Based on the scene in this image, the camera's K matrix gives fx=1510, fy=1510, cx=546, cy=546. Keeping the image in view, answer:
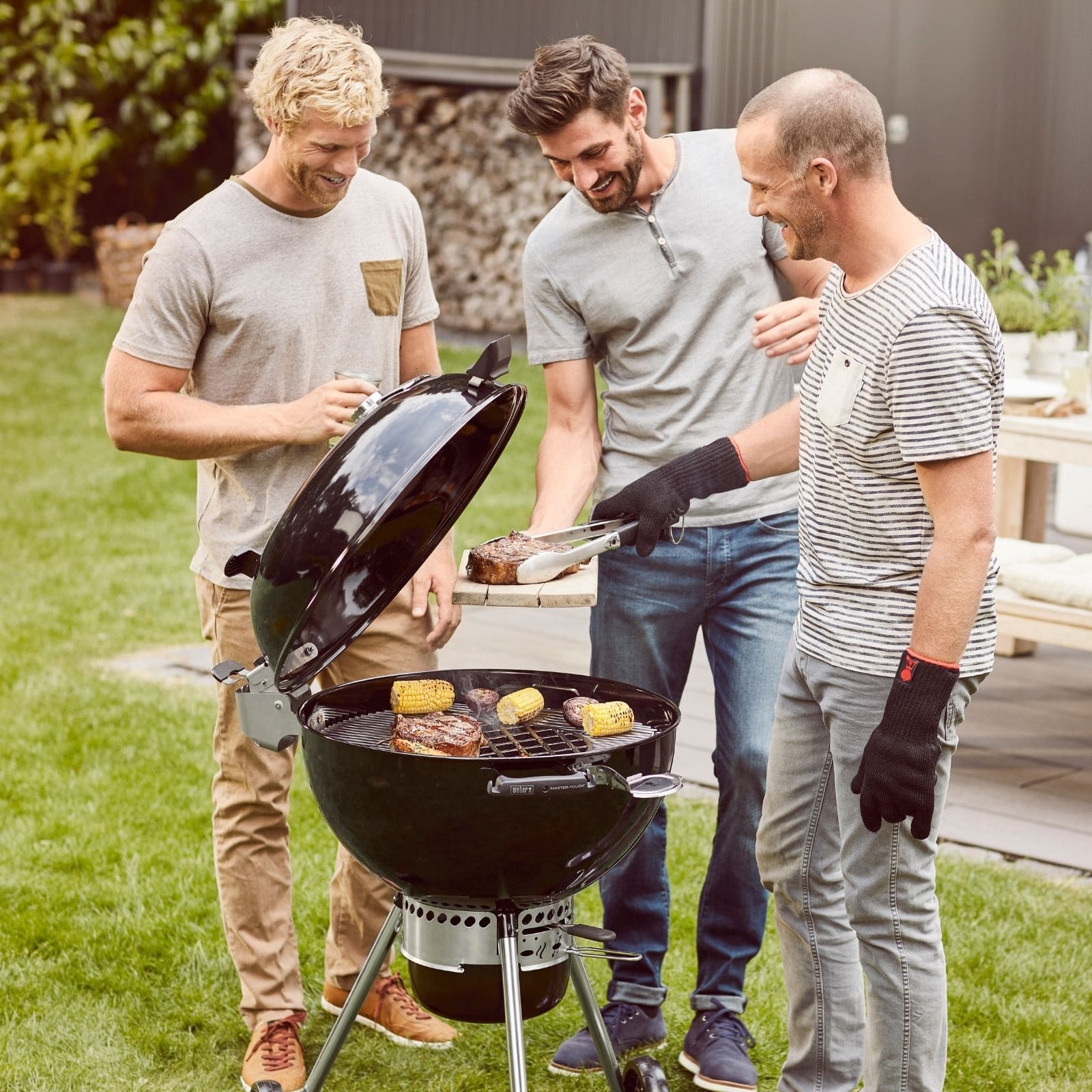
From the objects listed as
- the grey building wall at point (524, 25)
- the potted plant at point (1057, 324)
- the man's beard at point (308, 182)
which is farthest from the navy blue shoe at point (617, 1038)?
the grey building wall at point (524, 25)

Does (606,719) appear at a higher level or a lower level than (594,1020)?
higher

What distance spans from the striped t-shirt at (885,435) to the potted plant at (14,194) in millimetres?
13048

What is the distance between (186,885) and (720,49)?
910 cm

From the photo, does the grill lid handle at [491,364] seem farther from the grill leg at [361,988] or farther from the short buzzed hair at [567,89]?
the grill leg at [361,988]

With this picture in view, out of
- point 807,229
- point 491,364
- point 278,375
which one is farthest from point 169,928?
point 807,229

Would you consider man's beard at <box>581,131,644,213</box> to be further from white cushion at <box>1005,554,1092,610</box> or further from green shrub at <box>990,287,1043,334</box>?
green shrub at <box>990,287,1043,334</box>

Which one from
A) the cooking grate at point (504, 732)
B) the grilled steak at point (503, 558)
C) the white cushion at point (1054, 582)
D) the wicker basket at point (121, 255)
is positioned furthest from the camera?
the wicker basket at point (121, 255)

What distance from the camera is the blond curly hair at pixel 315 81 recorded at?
9.82 ft

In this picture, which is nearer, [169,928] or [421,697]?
[421,697]

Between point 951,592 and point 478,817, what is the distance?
33.1 inches

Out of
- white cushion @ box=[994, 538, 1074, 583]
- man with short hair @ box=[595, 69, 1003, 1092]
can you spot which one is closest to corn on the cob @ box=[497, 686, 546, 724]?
man with short hair @ box=[595, 69, 1003, 1092]

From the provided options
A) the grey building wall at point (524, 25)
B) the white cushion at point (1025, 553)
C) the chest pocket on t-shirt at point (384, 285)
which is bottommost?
the white cushion at point (1025, 553)

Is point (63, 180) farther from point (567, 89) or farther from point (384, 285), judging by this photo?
point (567, 89)

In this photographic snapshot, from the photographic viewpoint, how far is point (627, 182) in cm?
318
